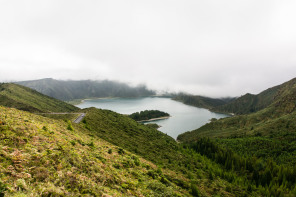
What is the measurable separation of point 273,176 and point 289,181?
5.96 meters

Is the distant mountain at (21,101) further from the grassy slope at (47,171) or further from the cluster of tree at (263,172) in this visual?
the cluster of tree at (263,172)

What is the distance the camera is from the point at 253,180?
236 feet

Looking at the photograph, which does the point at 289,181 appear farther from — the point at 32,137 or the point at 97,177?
the point at 32,137

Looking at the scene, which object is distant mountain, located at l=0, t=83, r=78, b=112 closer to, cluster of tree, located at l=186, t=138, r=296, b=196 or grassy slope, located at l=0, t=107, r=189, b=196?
grassy slope, located at l=0, t=107, r=189, b=196

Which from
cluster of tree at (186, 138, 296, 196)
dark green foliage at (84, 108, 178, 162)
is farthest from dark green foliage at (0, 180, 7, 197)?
cluster of tree at (186, 138, 296, 196)

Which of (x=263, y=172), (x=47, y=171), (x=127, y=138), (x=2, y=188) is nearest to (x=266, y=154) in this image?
(x=263, y=172)

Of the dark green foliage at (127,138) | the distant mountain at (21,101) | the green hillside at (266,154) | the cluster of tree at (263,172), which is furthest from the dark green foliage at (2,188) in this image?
the distant mountain at (21,101)

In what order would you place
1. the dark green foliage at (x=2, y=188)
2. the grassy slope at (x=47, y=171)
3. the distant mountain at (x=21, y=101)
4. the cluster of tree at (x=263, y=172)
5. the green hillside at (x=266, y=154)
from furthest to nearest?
the distant mountain at (x=21, y=101), the green hillside at (x=266, y=154), the cluster of tree at (x=263, y=172), the grassy slope at (x=47, y=171), the dark green foliage at (x=2, y=188)

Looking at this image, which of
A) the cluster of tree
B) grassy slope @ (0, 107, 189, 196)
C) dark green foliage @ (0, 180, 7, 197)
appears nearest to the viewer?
dark green foliage @ (0, 180, 7, 197)

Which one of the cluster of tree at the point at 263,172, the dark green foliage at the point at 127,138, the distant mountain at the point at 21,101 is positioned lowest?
the cluster of tree at the point at 263,172

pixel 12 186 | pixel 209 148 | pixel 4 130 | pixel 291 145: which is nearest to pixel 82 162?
pixel 12 186

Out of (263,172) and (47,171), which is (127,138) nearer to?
(47,171)

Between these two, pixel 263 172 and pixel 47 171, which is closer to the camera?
pixel 47 171

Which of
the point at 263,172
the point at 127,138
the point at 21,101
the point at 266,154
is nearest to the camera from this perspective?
the point at 127,138
